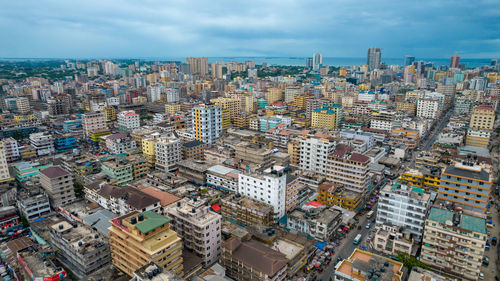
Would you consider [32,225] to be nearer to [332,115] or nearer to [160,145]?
[160,145]

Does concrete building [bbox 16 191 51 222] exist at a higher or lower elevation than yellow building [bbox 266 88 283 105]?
lower

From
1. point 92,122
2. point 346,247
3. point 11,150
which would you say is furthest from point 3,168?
point 346,247

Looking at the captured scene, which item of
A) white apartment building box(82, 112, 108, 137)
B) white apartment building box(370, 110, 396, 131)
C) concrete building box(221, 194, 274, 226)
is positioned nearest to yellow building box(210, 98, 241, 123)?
white apartment building box(82, 112, 108, 137)

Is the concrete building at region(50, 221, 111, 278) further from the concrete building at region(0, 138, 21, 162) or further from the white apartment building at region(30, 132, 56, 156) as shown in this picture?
the white apartment building at region(30, 132, 56, 156)

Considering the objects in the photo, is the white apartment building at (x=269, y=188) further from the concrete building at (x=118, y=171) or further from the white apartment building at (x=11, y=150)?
the white apartment building at (x=11, y=150)

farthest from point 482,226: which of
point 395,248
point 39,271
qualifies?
point 39,271
